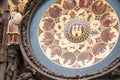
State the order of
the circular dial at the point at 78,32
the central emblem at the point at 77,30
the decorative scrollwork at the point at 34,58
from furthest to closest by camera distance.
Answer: the central emblem at the point at 77,30 → the circular dial at the point at 78,32 → the decorative scrollwork at the point at 34,58

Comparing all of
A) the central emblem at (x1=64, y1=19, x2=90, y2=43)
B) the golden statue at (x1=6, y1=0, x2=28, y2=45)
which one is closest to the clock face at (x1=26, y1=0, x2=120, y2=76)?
the central emblem at (x1=64, y1=19, x2=90, y2=43)

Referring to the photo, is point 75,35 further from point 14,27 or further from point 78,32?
point 14,27

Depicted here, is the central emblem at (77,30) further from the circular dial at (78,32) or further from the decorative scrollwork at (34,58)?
the decorative scrollwork at (34,58)

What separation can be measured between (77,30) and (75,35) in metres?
0.08

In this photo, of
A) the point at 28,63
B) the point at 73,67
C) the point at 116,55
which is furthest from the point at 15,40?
the point at 116,55

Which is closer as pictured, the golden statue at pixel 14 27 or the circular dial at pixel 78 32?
the circular dial at pixel 78 32

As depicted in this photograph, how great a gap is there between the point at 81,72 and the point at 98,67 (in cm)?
23

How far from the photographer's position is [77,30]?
7.12m

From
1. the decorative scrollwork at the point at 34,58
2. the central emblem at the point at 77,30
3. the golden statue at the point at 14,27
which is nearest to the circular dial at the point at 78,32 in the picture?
the central emblem at the point at 77,30

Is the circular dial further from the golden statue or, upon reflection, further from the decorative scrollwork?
the golden statue

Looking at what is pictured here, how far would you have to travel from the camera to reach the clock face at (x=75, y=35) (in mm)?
6848

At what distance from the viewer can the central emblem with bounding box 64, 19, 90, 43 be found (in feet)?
23.2

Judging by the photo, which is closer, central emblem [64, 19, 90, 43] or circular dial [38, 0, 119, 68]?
circular dial [38, 0, 119, 68]

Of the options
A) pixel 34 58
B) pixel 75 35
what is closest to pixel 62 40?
pixel 75 35
